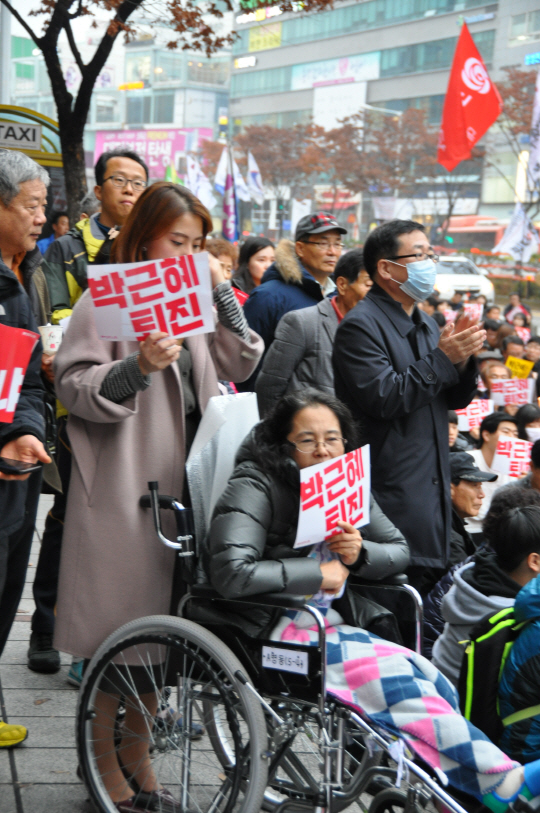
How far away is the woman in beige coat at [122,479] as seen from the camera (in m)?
2.47

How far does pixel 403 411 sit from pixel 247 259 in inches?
136

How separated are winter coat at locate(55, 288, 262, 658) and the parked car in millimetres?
20269

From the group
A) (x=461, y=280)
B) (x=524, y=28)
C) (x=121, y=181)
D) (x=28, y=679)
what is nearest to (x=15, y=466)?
(x=28, y=679)

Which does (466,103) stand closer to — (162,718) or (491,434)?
(491,434)

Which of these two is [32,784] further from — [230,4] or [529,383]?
[230,4]

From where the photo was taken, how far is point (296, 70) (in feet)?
190

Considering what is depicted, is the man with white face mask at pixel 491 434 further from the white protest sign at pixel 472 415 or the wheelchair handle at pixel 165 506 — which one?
the wheelchair handle at pixel 165 506

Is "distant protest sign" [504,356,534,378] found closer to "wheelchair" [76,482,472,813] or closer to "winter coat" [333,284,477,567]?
"winter coat" [333,284,477,567]

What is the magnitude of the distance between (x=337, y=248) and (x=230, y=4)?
5.26 m

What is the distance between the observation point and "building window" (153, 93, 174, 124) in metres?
67.3

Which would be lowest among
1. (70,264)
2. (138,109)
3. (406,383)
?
(406,383)

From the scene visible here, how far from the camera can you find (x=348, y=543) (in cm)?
244

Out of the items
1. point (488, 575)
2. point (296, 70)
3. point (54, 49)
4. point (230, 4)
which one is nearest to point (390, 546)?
point (488, 575)

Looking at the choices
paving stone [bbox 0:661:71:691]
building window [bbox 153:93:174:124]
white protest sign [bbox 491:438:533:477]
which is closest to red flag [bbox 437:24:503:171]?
white protest sign [bbox 491:438:533:477]
